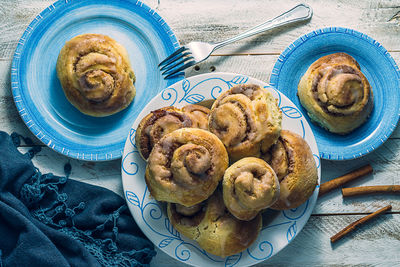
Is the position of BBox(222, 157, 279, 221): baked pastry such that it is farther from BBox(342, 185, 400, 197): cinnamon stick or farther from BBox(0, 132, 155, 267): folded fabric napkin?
BBox(342, 185, 400, 197): cinnamon stick

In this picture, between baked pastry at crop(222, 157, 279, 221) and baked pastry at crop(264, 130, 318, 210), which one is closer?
baked pastry at crop(222, 157, 279, 221)

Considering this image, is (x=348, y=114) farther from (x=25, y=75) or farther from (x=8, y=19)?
(x=8, y=19)

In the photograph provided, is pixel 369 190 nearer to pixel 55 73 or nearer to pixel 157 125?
pixel 157 125

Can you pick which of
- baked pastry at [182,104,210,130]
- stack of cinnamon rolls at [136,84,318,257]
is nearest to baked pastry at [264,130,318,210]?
stack of cinnamon rolls at [136,84,318,257]

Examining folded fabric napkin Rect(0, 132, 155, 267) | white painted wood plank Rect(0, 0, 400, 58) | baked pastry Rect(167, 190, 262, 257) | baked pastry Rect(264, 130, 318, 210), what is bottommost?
folded fabric napkin Rect(0, 132, 155, 267)

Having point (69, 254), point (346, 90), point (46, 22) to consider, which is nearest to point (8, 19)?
point (46, 22)

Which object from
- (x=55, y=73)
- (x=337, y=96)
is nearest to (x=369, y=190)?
(x=337, y=96)
